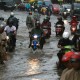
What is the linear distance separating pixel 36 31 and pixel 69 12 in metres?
24.7

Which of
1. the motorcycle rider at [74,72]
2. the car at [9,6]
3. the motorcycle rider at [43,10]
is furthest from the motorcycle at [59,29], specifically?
the car at [9,6]

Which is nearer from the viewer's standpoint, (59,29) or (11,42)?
(11,42)

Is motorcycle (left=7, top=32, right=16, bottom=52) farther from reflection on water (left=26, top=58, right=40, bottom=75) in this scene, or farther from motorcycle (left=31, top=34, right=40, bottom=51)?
reflection on water (left=26, top=58, right=40, bottom=75)

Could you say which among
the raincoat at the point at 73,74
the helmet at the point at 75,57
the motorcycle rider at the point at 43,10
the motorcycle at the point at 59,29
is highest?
the helmet at the point at 75,57

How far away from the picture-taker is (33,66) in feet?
45.6

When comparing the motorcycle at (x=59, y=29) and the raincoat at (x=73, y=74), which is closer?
the raincoat at (x=73, y=74)

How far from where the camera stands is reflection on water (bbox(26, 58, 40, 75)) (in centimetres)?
1283

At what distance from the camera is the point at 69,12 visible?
42.4 m

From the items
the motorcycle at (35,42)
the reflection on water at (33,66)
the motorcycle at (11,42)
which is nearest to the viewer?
the reflection on water at (33,66)

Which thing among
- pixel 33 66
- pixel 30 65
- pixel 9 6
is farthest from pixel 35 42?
pixel 9 6

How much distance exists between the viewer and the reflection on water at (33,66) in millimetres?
12828

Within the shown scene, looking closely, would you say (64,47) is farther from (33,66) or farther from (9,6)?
(9,6)

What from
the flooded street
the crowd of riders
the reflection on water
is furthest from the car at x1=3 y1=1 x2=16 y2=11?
the reflection on water

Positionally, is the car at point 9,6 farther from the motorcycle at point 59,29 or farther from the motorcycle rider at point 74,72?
the motorcycle rider at point 74,72
